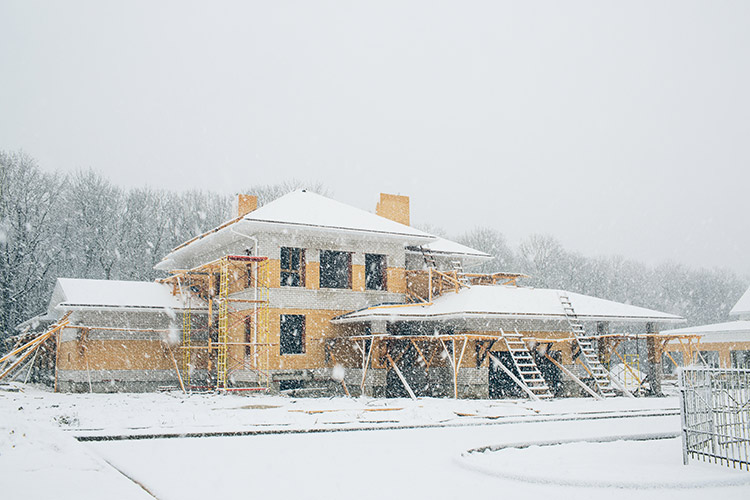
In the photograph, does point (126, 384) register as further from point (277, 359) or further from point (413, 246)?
point (413, 246)

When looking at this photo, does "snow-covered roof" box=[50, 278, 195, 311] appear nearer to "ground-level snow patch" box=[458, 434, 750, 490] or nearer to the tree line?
the tree line

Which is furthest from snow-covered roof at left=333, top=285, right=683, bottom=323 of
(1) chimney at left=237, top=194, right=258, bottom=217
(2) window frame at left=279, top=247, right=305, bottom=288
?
(1) chimney at left=237, top=194, right=258, bottom=217

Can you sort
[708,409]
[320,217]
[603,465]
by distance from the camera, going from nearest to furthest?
[603,465]
[708,409]
[320,217]

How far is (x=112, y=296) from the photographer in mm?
27016

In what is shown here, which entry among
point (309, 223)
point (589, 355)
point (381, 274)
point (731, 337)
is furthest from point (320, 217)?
point (731, 337)

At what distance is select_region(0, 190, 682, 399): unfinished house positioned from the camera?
2423 centimetres

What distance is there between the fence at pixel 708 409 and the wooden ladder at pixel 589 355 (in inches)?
564

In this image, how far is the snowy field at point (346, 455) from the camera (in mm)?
7441

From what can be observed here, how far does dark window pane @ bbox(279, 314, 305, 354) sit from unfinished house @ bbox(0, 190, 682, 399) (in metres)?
0.05

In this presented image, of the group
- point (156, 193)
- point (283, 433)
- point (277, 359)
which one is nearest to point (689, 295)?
point (156, 193)

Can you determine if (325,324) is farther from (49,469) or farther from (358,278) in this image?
(49,469)

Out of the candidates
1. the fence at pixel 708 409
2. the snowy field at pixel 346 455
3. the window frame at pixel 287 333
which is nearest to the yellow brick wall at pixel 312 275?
the window frame at pixel 287 333

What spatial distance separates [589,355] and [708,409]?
15531 millimetres

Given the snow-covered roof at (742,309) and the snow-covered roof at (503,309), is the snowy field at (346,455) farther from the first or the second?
the snow-covered roof at (742,309)
